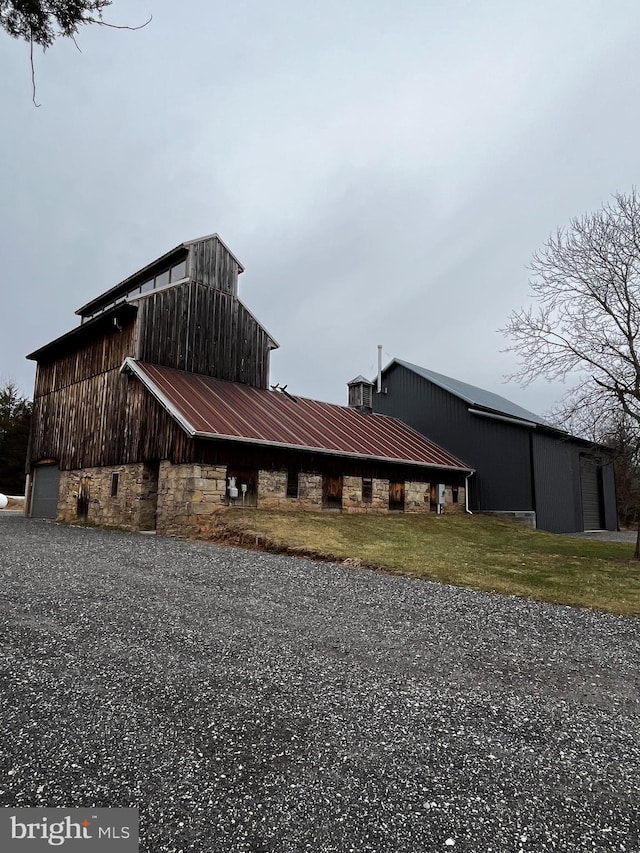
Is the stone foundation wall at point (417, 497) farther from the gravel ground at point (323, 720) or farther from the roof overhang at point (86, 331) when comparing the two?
the gravel ground at point (323, 720)

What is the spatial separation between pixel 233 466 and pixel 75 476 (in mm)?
8484

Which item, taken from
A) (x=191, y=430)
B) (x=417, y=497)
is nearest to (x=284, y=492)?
(x=191, y=430)

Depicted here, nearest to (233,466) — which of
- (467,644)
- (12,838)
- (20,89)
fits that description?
(467,644)

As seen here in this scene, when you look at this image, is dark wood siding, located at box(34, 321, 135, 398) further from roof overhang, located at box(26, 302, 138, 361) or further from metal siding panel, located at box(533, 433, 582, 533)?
metal siding panel, located at box(533, 433, 582, 533)

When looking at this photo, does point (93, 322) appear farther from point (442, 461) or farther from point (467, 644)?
point (467, 644)

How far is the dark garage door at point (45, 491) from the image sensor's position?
22875mm

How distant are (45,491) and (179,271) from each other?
37.6ft

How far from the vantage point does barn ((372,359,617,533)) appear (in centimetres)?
2308

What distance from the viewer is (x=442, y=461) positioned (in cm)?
2441

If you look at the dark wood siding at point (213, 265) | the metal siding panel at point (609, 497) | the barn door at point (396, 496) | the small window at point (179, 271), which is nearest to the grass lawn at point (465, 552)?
the barn door at point (396, 496)

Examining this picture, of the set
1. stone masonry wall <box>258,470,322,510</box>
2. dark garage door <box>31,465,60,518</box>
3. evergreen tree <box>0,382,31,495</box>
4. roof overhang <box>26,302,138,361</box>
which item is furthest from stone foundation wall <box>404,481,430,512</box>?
evergreen tree <box>0,382,31,495</box>

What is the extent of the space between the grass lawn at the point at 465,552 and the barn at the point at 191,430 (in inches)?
62.1

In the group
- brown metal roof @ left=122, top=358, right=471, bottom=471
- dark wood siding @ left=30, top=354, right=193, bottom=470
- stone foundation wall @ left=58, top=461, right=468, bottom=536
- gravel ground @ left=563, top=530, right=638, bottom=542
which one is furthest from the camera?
gravel ground @ left=563, top=530, right=638, bottom=542

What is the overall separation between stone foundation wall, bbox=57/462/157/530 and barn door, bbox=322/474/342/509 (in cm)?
607
